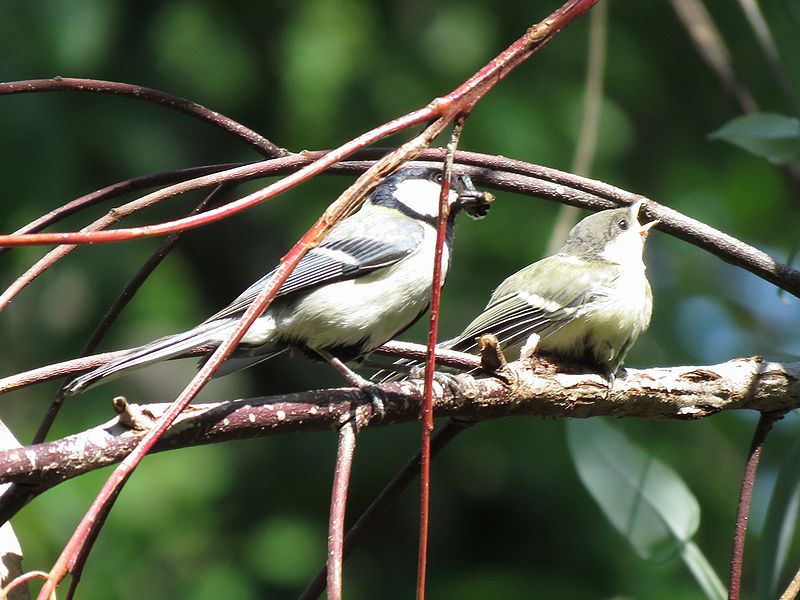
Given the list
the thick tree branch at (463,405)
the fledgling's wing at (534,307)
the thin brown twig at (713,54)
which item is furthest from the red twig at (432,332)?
the thin brown twig at (713,54)

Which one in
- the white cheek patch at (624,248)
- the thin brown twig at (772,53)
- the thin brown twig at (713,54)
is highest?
the thin brown twig at (713,54)

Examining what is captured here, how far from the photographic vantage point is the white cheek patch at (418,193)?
2705 millimetres

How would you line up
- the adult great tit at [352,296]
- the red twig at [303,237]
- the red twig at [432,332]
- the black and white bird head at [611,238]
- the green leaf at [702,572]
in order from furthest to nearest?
the black and white bird head at [611,238]
the adult great tit at [352,296]
the green leaf at [702,572]
the red twig at [432,332]
the red twig at [303,237]

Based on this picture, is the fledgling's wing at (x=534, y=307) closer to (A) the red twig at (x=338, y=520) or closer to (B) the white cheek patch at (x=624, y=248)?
(B) the white cheek patch at (x=624, y=248)

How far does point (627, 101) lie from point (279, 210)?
5.99 ft

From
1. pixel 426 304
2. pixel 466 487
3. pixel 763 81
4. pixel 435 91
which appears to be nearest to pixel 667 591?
pixel 426 304

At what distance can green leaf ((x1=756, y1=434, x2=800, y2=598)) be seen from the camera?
6.37 ft

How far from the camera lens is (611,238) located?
2.70 m

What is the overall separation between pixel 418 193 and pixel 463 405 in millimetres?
1142

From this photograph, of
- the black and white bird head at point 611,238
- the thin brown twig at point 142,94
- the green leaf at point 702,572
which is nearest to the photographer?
the thin brown twig at point 142,94

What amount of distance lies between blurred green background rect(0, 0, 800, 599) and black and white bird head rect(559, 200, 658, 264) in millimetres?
997

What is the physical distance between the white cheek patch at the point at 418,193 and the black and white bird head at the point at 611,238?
424mm

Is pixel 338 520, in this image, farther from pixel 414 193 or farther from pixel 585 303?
pixel 414 193

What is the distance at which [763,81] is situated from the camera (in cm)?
485
